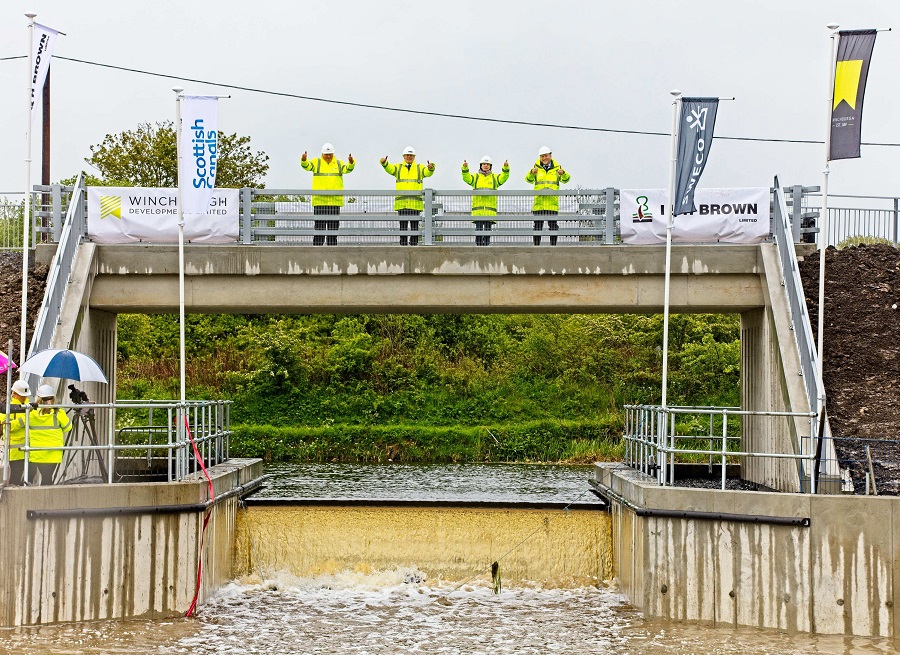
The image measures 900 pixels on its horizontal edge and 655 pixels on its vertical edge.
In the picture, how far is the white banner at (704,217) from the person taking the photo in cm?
Result: 2264

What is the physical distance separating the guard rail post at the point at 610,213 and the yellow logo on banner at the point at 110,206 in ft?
30.8

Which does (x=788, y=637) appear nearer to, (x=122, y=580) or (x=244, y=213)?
(x=122, y=580)

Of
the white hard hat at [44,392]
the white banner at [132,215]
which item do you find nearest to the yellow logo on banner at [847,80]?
the white banner at [132,215]

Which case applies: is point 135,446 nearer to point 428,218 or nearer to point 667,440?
point 428,218

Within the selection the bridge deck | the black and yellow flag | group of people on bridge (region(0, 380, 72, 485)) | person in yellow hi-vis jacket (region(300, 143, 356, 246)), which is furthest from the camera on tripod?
the black and yellow flag

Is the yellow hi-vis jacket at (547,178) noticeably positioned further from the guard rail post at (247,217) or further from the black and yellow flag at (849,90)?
the black and yellow flag at (849,90)

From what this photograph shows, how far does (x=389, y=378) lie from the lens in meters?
46.4

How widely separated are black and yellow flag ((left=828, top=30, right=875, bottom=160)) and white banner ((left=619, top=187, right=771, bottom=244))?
3527 millimetres

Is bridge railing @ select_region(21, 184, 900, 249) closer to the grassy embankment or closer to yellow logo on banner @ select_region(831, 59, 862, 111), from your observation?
yellow logo on banner @ select_region(831, 59, 862, 111)

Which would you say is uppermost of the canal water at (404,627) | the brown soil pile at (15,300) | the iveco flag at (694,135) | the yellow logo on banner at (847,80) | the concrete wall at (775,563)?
the yellow logo on banner at (847,80)

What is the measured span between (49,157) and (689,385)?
82.2 ft

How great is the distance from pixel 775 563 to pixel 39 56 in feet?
46.4

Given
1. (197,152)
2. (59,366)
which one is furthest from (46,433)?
(197,152)

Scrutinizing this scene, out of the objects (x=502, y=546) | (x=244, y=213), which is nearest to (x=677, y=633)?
(x=502, y=546)
